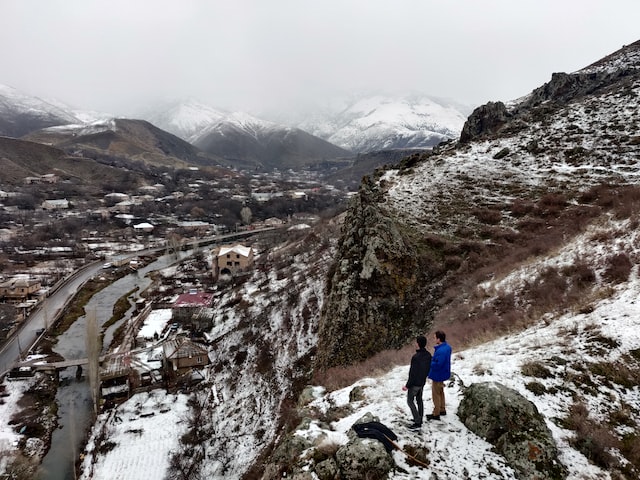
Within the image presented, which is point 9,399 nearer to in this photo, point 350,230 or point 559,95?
point 350,230

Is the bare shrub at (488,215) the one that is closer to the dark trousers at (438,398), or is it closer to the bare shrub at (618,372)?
the bare shrub at (618,372)

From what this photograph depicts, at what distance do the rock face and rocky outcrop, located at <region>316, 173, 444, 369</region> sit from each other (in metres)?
8.91

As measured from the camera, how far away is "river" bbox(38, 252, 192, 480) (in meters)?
27.8

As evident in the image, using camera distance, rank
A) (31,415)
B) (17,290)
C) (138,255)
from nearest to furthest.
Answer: (31,415), (17,290), (138,255)

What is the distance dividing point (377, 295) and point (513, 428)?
41.5ft

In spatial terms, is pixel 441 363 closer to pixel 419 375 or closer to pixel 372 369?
pixel 419 375

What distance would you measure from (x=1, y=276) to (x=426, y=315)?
86.3 m

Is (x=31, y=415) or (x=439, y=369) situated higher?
(x=439, y=369)

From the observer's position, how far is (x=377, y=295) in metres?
20.2

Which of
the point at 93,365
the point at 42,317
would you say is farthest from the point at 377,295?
the point at 42,317

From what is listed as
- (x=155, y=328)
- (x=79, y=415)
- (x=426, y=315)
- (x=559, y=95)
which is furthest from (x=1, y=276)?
(x=559, y=95)

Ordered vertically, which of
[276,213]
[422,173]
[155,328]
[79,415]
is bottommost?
[79,415]

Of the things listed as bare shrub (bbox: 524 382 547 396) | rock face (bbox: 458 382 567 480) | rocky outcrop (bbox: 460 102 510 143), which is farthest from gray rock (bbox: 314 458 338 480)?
rocky outcrop (bbox: 460 102 510 143)

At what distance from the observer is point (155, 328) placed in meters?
49.3
